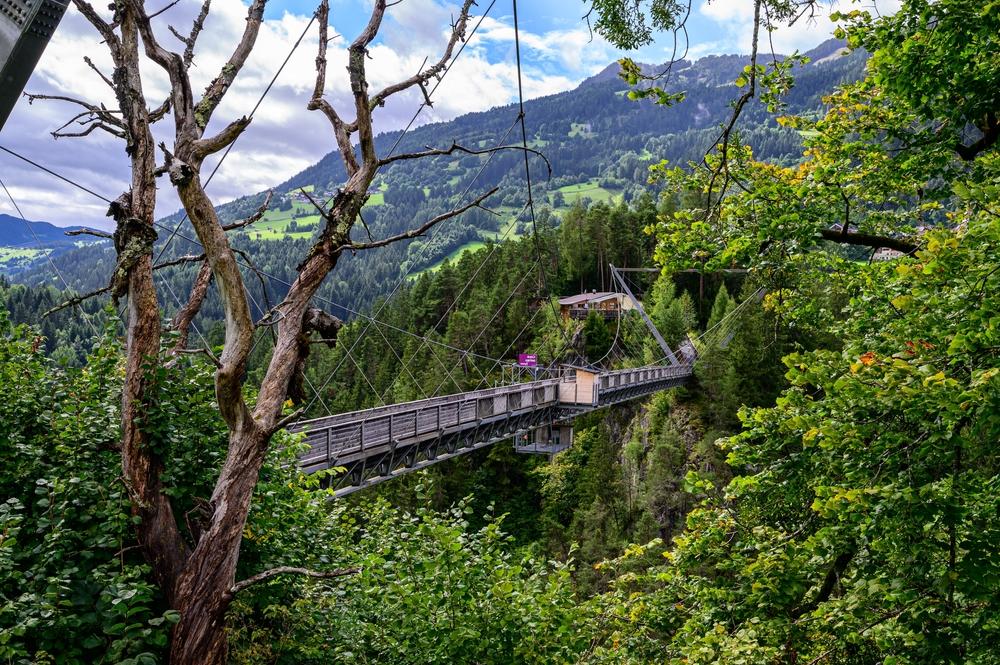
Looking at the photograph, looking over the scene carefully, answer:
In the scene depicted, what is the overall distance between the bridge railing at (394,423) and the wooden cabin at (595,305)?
2942cm

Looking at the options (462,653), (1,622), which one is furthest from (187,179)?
(462,653)

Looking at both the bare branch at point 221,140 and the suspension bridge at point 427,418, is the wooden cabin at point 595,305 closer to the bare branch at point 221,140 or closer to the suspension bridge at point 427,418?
the suspension bridge at point 427,418

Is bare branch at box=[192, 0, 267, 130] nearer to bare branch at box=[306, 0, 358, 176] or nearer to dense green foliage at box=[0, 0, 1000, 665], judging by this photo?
bare branch at box=[306, 0, 358, 176]

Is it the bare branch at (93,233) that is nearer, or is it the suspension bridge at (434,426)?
the bare branch at (93,233)

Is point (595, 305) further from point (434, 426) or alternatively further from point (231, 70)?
point (231, 70)

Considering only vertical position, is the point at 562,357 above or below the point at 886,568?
below

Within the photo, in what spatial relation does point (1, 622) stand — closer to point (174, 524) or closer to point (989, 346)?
point (174, 524)

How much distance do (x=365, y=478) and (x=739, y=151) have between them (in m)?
8.36

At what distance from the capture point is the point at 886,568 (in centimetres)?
361

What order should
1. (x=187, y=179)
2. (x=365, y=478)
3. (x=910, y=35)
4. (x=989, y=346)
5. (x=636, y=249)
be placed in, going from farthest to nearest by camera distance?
(x=636, y=249) < (x=365, y=478) < (x=910, y=35) < (x=187, y=179) < (x=989, y=346)

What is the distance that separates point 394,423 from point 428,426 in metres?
1.10

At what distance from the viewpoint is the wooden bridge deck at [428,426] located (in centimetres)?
997

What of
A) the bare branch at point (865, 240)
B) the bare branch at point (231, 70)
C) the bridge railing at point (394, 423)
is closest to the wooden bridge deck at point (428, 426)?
the bridge railing at point (394, 423)

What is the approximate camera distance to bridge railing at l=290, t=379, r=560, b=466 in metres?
9.66
